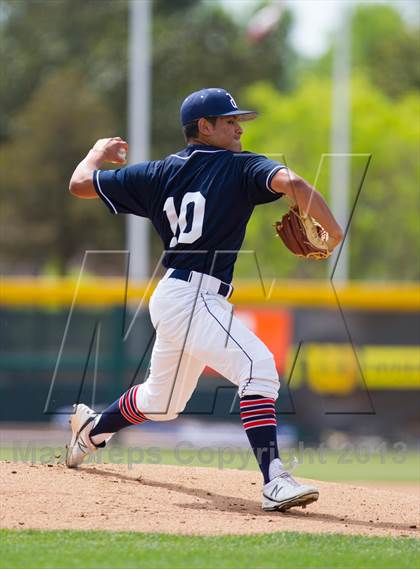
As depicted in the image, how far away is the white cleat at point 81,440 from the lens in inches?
245

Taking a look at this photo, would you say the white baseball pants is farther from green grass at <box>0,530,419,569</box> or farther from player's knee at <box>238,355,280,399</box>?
green grass at <box>0,530,419,569</box>

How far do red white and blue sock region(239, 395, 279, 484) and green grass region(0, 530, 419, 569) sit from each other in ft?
1.86

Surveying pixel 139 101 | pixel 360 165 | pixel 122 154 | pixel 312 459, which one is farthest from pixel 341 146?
pixel 122 154

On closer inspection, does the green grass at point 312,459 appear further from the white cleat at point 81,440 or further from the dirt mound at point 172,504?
the dirt mound at point 172,504

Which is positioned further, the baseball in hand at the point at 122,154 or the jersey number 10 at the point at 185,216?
the baseball in hand at the point at 122,154

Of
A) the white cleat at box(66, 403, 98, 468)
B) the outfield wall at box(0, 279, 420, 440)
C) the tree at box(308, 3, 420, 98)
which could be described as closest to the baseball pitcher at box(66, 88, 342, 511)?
the white cleat at box(66, 403, 98, 468)

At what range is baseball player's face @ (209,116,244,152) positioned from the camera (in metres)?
5.69

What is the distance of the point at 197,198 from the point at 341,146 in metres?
22.8

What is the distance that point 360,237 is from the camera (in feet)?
91.1

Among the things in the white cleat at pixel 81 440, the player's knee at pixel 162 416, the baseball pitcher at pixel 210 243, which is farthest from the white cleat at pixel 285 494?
the white cleat at pixel 81 440

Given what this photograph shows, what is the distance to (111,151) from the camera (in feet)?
19.6

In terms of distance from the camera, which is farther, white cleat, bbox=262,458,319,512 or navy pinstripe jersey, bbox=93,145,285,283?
navy pinstripe jersey, bbox=93,145,285,283

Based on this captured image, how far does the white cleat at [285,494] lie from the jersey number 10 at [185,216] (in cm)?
124

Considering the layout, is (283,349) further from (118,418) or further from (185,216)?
(185,216)
